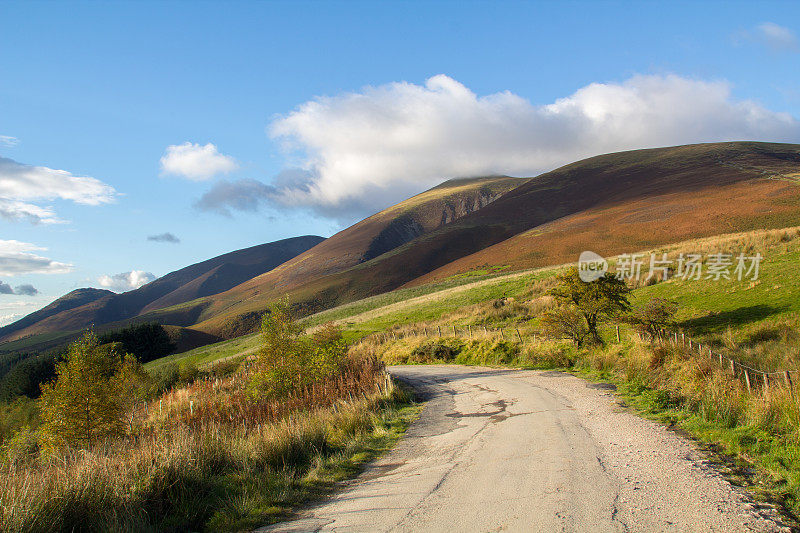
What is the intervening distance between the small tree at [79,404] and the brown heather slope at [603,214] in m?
77.5

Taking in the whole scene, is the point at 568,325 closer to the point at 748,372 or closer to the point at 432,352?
the point at 748,372

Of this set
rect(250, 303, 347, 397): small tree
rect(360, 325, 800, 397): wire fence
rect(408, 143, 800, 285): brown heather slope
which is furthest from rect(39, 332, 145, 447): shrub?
rect(408, 143, 800, 285): brown heather slope

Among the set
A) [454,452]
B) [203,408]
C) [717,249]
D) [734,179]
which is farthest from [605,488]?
[734,179]

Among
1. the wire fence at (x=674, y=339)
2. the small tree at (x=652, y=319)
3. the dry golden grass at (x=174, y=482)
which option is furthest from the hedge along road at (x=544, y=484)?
the small tree at (x=652, y=319)

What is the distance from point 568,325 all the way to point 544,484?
58.5 ft

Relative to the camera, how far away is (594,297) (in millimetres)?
22094

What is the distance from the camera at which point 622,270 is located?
1571 inches

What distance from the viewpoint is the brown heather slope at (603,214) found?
80.1 metres

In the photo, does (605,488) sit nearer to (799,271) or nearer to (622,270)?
(799,271)

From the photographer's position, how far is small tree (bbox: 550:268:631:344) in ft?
71.3

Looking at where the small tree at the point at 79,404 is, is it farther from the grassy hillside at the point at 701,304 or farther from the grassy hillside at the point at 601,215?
the grassy hillside at the point at 601,215

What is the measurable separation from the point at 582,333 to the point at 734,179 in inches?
4055

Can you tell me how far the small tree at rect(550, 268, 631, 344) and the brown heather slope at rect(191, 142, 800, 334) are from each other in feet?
197

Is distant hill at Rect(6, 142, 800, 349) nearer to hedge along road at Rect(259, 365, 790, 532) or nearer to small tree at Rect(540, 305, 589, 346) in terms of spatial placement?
small tree at Rect(540, 305, 589, 346)
